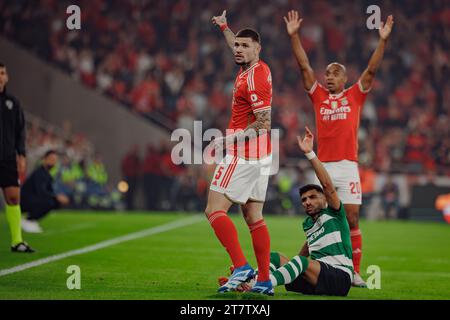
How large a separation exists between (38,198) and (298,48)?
292 inches

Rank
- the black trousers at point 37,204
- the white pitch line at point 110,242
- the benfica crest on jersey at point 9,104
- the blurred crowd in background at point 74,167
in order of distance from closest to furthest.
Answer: the white pitch line at point 110,242, the benfica crest on jersey at point 9,104, the black trousers at point 37,204, the blurred crowd in background at point 74,167

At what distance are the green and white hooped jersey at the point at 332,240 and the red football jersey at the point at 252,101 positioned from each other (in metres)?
0.79

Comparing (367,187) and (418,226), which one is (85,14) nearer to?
(367,187)

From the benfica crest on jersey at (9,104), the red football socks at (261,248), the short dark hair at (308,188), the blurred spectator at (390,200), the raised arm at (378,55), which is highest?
the raised arm at (378,55)

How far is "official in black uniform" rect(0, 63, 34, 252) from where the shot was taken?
10859mm

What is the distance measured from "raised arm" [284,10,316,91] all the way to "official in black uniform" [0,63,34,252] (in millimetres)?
3892

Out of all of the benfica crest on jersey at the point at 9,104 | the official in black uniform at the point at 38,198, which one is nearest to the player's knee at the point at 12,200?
the benfica crest on jersey at the point at 9,104

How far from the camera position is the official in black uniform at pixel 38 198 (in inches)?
584

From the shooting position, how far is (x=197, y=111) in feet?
84.9

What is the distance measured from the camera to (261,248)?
748cm

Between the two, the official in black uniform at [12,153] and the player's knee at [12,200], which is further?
the player's knee at [12,200]

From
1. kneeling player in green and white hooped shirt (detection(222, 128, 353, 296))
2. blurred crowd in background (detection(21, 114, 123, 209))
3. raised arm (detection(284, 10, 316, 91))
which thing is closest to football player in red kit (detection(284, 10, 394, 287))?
raised arm (detection(284, 10, 316, 91))

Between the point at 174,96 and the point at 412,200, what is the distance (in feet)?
26.4

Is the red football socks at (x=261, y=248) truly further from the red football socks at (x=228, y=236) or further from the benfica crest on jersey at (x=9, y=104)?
the benfica crest on jersey at (x=9, y=104)
